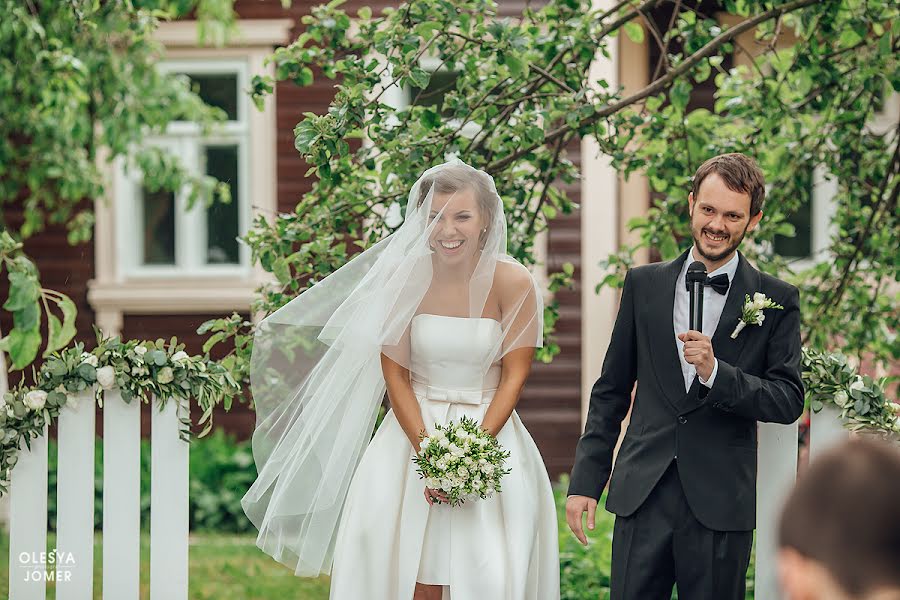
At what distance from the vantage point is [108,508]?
158 inches

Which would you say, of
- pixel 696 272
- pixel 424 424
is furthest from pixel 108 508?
pixel 696 272

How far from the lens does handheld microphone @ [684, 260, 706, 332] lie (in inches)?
124

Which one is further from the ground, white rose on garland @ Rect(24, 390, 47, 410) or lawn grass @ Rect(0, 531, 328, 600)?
white rose on garland @ Rect(24, 390, 47, 410)

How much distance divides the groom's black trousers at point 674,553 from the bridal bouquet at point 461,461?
423 millimetres

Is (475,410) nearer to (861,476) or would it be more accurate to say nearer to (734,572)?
(734,572)

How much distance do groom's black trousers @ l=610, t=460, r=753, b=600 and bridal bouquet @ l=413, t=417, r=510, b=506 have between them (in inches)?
16.6

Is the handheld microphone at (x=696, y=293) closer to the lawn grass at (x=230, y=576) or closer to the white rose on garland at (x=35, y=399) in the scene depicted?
the white rose on garland at (x=35, y=399)

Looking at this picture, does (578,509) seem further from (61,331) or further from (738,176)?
(61,331)

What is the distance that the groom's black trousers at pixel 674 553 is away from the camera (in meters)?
3.24

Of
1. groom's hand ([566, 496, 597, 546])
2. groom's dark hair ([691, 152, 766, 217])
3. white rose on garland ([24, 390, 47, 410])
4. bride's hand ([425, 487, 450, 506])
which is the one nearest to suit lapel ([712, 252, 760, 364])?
groom's dark hair ([691, 152, 766, 217])

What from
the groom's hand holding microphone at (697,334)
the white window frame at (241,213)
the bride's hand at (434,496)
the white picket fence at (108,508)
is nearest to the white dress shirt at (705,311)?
the groom's hand holding microphone at (697,334)

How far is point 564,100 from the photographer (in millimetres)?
4676

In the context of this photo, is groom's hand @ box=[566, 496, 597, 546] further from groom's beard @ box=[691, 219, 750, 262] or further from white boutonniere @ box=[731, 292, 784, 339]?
groom's beard @ box=[691, 219, 750, 262]

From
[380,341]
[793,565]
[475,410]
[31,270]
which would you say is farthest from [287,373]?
[793,565]
